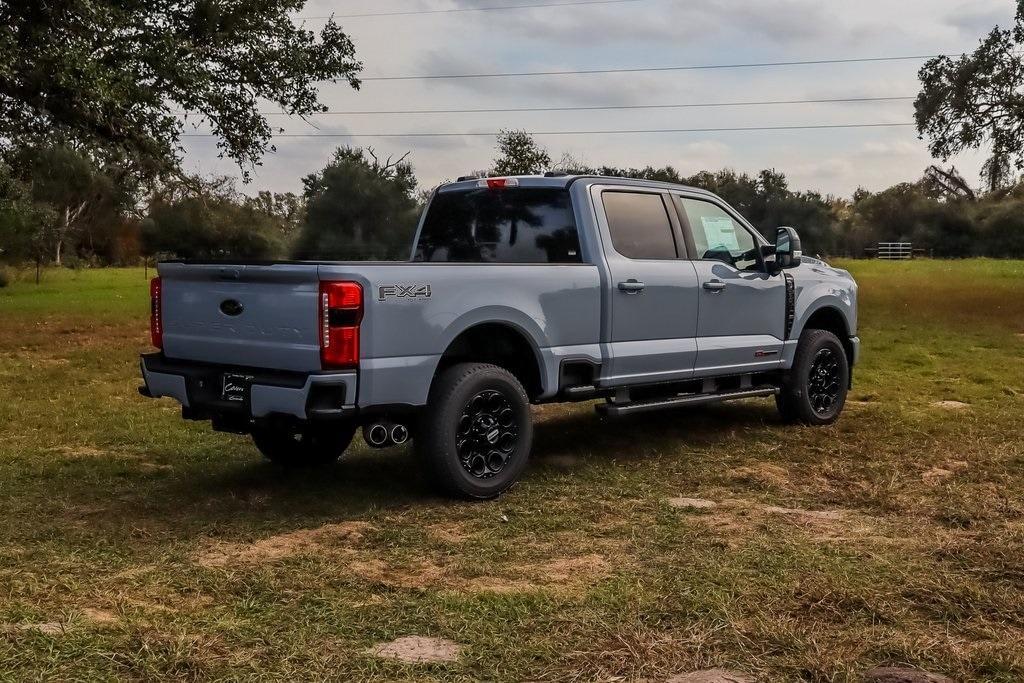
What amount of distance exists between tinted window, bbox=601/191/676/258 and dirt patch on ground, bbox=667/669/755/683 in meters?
3.84

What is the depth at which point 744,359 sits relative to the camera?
798cm

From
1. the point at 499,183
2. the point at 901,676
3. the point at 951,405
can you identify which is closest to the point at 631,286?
the point at 499,183

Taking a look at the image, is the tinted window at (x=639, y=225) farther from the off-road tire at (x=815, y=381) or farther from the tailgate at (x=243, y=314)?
the tailgate at (x=243, y=314)

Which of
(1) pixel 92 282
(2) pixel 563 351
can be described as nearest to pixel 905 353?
(2) pixel 563 351

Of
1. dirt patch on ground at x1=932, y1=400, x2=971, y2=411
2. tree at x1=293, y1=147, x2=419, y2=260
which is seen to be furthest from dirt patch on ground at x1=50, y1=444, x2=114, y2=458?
tree at x1=293, y1=147, x2=419, y2=260

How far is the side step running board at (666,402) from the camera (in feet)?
22.9

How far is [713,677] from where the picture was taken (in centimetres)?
358

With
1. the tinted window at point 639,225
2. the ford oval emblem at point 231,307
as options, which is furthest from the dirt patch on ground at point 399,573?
the tinted window at point 639,225

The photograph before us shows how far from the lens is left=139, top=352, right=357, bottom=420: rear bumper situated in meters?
5.45

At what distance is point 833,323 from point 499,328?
390cm

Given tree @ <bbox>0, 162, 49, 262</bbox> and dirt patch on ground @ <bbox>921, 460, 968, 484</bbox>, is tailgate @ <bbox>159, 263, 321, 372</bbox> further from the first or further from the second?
tree @ <bbox>0, 162, 49, 262</bbox>

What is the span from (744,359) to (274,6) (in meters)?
12.1

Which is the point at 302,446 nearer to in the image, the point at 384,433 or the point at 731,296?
the point at 384,433

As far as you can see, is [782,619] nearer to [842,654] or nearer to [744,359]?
[842,654]
